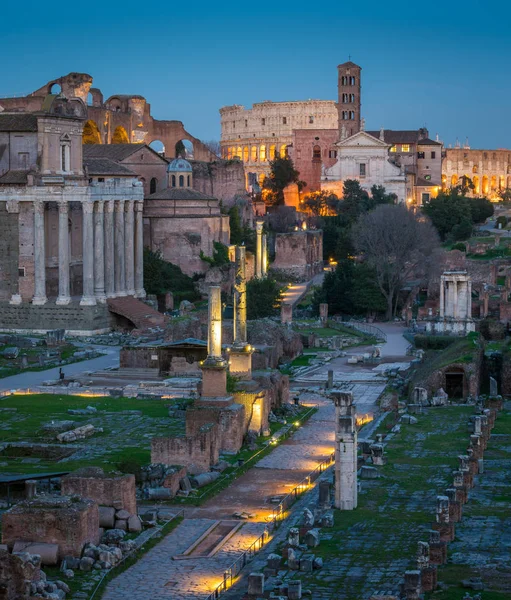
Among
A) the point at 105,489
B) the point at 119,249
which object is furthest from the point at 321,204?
the point at 105,489

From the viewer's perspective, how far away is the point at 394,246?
270 ft

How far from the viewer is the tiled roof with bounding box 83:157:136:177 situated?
80.4 metres

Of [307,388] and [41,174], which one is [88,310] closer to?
[41,174]

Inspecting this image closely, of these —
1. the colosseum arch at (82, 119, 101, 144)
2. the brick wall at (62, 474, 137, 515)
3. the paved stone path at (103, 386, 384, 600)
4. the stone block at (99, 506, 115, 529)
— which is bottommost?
the paved stone path at (103, 386, 384, 600)

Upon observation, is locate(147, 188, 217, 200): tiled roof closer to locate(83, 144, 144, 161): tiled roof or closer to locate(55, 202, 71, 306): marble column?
locate(83, 144, 144, 161): tiled roof

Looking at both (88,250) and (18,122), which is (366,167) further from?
(88,250)

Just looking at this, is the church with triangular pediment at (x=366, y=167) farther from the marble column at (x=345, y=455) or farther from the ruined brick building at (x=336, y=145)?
the marble column at (x=345, y=455)

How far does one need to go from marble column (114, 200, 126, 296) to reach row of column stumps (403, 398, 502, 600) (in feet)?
112

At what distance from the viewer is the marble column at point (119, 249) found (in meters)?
73.8

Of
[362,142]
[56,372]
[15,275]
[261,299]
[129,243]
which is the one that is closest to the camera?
[56,372]

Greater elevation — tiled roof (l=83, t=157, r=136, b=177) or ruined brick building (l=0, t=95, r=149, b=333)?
tiled roof (l=83, t=157, r=136, b=177)

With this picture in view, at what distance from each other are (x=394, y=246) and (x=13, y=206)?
2265cm

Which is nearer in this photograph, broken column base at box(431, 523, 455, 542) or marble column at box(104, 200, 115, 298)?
broken column base at box(431, 523, 455, 542)

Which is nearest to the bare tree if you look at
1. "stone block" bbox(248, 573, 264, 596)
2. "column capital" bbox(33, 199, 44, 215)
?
"column capital" bbox(33, 199, 44, 215)
